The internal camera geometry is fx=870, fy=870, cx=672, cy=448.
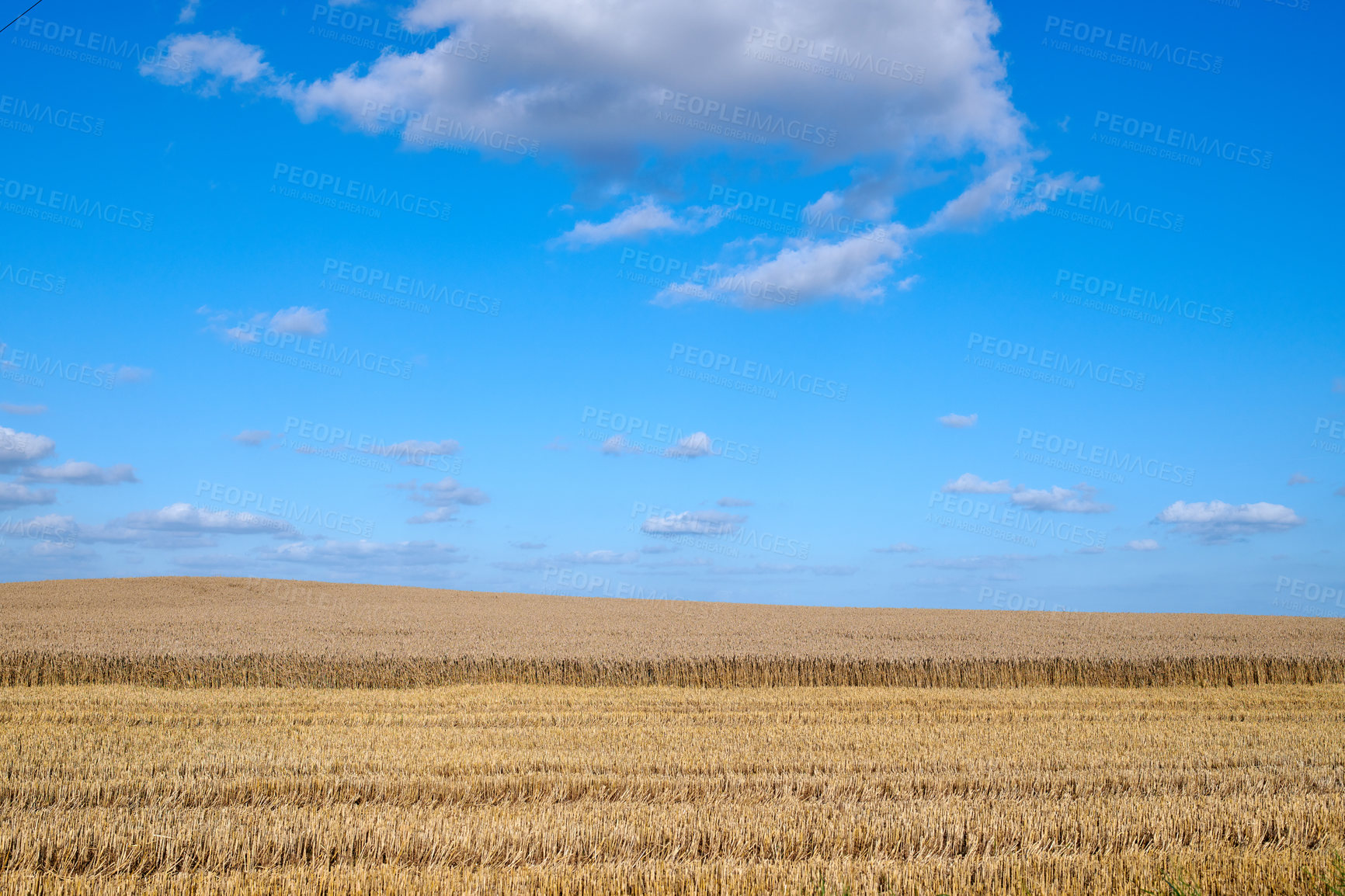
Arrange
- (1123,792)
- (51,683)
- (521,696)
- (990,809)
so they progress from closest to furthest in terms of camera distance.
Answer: (990,809) < (1123,792) < (521,696) < (51,683)

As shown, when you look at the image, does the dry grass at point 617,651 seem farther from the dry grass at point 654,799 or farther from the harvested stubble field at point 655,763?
the dry grass at point 654,799

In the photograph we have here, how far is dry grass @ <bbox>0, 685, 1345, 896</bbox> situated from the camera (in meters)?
6.25

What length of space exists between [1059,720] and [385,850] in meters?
10.7

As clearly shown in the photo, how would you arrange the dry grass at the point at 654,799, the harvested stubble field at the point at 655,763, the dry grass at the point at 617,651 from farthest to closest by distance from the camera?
the dry grass at the point at 617,651 < the harvested stubble field at the point at 655,763 < the dry grass at the point at 654,799

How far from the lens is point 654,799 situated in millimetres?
8422

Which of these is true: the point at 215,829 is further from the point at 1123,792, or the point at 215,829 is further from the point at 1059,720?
the point at 1059,720

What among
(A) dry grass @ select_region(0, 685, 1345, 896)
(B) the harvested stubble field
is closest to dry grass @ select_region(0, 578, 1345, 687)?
(B) the harvested stubble field

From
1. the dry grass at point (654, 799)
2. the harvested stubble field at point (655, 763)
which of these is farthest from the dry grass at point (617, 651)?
the dry grass at point (654, 799)

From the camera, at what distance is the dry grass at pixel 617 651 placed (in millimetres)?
17109

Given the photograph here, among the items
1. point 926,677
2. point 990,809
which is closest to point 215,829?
point 990,809

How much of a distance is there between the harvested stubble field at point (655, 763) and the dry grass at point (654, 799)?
4cm

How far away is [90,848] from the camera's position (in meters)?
6.60

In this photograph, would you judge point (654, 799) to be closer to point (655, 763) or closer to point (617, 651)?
point (655, 763)

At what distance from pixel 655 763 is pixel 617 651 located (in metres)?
9.01
